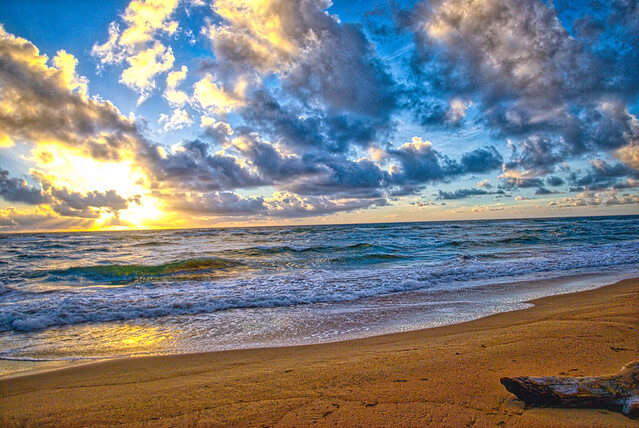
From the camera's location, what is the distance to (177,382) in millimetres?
3680

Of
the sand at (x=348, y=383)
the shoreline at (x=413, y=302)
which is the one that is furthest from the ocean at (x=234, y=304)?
the sand at (x=348, y=383)

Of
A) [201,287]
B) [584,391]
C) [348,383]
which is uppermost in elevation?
[584,391]

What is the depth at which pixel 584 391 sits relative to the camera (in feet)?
8.34

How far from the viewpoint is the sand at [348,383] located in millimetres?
2658

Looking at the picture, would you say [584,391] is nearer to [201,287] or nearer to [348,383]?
[348,383]

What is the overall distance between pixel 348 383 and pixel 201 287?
9.16 meters

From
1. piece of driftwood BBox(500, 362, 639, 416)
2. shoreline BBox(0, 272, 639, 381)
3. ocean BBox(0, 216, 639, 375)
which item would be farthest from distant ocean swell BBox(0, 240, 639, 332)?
piece of driftwood BBox(500, 362, 639, 416)

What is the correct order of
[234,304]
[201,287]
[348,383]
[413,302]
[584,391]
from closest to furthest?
[584,391] → [348,383] → [413,302] → [234,304] → [201,287]

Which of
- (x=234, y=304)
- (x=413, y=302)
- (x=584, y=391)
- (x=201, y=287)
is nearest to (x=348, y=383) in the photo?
(x=584, y=391)

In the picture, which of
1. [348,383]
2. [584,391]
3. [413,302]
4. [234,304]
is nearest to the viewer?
[584,391]

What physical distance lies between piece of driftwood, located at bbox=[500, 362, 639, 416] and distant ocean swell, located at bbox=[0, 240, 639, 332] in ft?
21.5

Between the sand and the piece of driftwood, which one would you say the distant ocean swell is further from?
the piece of driftwood

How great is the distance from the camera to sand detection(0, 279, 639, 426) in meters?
2.66

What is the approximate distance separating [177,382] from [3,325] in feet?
20.3
